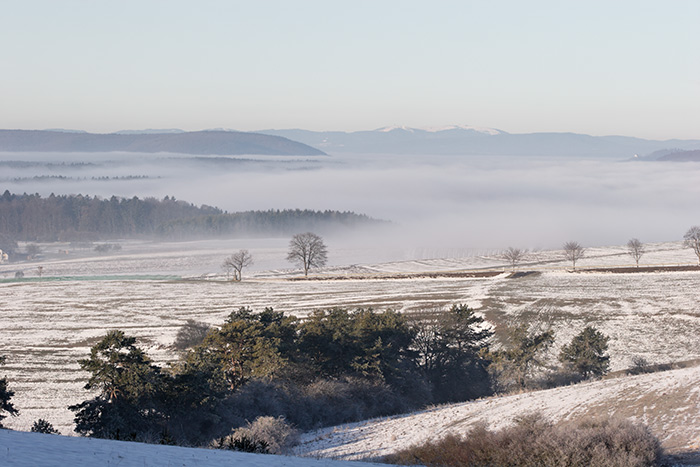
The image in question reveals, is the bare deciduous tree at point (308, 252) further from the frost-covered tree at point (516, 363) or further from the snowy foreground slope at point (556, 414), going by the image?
the snowy foreground slope at point (556, 414)

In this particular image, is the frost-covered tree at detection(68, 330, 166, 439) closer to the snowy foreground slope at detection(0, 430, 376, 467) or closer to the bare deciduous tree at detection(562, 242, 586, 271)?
the snowy foreground slope at detection(0, 430, 376, 467)

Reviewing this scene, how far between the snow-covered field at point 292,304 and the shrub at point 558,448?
18.3 m

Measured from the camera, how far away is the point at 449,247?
5861 inches

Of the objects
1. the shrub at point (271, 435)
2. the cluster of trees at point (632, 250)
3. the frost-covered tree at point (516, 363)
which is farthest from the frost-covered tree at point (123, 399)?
the cluster of trees at point (632, 250)

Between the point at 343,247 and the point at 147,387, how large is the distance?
13078 centimetres

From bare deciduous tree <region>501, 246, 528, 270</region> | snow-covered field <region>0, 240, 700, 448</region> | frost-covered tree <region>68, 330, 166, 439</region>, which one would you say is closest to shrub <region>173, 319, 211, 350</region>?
snow-covered field <region>0, 240, 700, 448</region>

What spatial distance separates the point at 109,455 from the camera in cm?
1383

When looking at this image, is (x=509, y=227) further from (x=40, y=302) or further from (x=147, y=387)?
(x=147, y=387)

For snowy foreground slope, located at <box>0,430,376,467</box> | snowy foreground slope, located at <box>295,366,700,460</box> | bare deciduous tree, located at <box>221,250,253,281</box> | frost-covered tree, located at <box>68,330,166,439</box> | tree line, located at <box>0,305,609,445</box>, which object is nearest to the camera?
snowy foreground slope, located at <box>0,430,376,467</box>

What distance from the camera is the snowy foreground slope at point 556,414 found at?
70.1 feet

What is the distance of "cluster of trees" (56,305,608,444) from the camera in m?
25.8

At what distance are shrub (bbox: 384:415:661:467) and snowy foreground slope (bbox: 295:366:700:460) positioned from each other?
7.32 ft

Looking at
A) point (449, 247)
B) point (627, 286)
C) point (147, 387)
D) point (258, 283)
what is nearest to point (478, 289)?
point (627, 286)

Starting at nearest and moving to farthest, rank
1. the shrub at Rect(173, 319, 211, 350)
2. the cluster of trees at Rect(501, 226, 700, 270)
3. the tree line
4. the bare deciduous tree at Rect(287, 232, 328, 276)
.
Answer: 1. the tree line
2. the shrub at Rect(173, 319, 211, 350)
3. the cluster of trees at Rect(501, 226, 700, 270)
4. the bare deciduous tree at Rect(287, 232, 328, 276)
